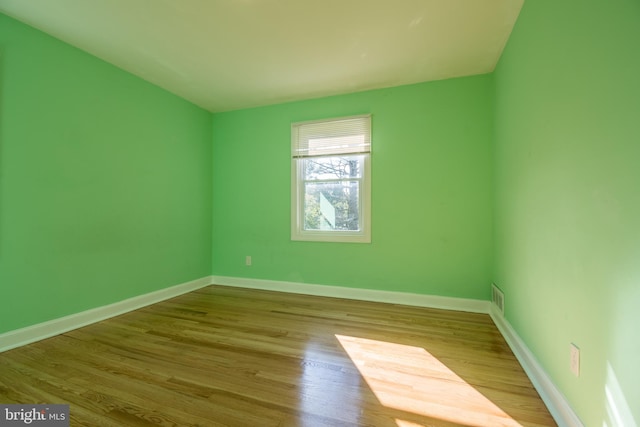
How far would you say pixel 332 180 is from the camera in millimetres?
3359

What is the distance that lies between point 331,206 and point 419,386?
2.20 metres

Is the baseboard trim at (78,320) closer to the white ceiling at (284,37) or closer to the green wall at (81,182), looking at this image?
the green wall at (81,182)

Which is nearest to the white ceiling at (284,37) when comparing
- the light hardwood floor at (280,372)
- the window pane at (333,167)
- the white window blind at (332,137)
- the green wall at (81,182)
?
the green wall at (81,182)

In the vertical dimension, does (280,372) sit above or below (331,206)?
below

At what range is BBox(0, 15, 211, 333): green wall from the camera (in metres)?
1.98

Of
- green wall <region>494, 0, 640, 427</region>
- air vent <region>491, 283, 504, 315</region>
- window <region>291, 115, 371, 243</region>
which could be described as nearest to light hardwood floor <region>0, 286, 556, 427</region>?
air vent <region>491, 283, 504, 315</region>

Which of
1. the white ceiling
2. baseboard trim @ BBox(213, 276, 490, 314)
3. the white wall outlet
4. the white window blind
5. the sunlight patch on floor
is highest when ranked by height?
the white ceiling

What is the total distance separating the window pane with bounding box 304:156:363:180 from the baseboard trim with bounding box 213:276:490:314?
4.69ft

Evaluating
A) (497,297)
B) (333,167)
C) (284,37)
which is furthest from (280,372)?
(284,37)

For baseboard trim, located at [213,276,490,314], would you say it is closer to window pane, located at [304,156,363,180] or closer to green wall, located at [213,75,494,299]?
green wall, located at [213,75,494,299]

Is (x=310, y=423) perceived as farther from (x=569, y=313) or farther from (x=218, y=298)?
(x=218, y=298)

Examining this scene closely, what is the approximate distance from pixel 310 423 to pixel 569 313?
1.36 metres

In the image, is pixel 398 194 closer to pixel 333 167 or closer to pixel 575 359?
pixel 333 167

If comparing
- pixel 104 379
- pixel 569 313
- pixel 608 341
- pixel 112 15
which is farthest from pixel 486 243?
pixel 112 15
